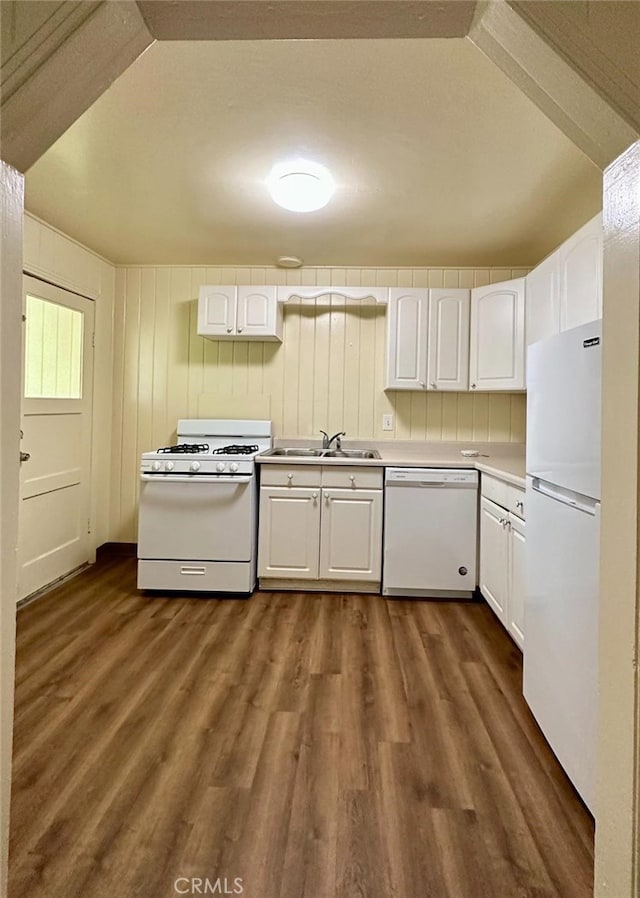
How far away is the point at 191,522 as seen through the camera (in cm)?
311

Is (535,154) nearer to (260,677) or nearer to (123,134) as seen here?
(123,134)

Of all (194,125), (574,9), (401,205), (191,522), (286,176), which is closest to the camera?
(574,9)

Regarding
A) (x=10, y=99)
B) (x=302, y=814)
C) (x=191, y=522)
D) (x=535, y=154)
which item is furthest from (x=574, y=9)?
(x=191, y=522)

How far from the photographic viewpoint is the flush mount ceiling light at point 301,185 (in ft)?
7.45

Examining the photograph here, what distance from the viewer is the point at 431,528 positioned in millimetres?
3127

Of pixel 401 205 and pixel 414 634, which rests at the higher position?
pixel 401 205

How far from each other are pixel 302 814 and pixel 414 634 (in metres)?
1.36

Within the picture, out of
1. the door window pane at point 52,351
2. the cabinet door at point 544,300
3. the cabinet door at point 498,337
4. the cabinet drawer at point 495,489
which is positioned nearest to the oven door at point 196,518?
the door window pane at point 52,351

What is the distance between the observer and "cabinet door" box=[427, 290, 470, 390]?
134 inches

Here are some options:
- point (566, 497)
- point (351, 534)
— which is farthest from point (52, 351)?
point (566, 497)

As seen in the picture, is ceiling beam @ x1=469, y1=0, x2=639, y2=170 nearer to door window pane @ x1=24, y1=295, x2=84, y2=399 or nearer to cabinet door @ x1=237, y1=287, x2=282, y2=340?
cabinet door @ x1=237, y1=287, x2=282, y2=340

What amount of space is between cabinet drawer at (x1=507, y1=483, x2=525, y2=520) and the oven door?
1516 millimetres

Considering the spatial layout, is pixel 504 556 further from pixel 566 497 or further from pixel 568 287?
pixel 568 287

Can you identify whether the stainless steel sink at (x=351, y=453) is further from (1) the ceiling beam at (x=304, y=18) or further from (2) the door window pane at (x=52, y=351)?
(1) the ceiling beam at (x=304, y=18)
